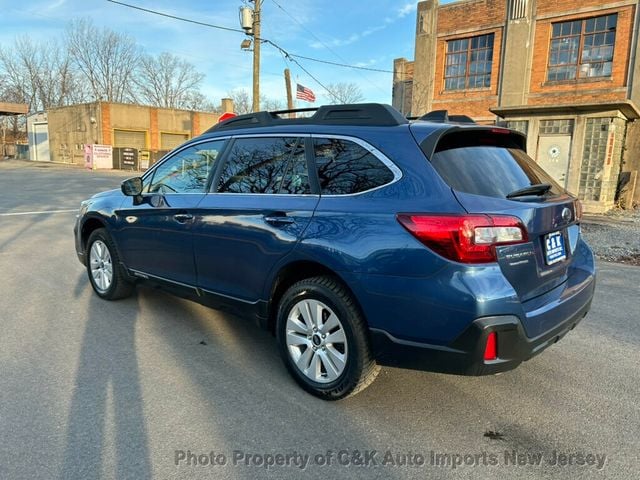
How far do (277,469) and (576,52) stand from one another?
19788 mm

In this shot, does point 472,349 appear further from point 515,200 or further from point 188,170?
point 188,170

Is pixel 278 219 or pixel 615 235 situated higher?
pixel 278 219

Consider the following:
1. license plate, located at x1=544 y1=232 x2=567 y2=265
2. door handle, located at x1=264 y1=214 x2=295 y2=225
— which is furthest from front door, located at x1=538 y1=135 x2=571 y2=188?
door handle, located at x1=264 y1=214 x2=295 y2=225

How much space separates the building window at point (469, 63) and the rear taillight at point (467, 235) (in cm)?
1926

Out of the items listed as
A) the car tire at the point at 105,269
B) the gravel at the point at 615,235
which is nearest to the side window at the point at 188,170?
the car tire at the point at 105,269

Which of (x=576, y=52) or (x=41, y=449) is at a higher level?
(x=576, y=52)

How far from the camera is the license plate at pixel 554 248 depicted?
273 cm

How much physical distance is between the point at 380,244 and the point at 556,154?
48.1ft

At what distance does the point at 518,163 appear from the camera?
312cm

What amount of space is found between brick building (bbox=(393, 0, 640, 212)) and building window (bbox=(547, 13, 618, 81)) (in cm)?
3

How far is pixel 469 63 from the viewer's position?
66.3 feet

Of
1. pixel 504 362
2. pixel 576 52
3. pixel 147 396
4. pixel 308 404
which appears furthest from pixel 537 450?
pixel 576 52

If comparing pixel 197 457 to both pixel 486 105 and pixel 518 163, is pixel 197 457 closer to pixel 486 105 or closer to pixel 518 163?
pixel 518 163

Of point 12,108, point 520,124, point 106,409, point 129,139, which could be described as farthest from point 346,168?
point 129,139
